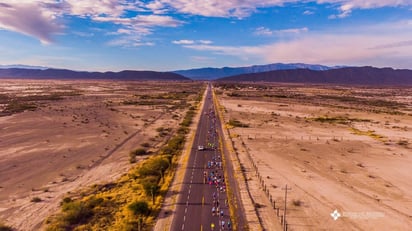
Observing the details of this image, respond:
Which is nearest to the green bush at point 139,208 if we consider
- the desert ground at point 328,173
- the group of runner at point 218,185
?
the group of runner at point 218,185

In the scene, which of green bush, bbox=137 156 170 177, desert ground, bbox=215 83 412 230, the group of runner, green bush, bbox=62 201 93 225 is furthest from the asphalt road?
green bush, bbox=62 201 93 225

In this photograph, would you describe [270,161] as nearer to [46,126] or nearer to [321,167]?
[321,167]

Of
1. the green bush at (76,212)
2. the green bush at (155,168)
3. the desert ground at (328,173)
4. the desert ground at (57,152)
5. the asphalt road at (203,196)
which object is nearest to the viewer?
the asphalt road at (203,196)

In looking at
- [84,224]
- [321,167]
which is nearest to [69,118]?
[84,224]

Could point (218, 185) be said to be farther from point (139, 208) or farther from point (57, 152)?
point (57, 152)

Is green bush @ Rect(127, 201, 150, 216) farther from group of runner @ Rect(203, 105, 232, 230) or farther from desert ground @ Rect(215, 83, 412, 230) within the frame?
desert ground @ Rect(215, 83, 412, 230)

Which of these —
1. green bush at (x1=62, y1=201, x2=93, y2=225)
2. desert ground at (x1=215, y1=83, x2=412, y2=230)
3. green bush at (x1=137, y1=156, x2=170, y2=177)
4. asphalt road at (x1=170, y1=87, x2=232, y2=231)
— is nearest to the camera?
asphalt road at (x1=170, y1=87, x2=232, y2=231)

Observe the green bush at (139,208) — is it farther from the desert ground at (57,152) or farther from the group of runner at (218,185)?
the desert ground at (57,152)

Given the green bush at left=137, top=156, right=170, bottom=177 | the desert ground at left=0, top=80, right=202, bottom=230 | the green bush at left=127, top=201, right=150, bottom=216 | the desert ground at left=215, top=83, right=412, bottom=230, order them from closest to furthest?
the green bush at left=127, top=201, right=150, bottom=216, the desert ground at left=215, top=83, right=412, bottom=230, the desert ground at left=0, top=80, right=202, bottom=230, the green bush at left=137, top=156, right=170, bottom=177
